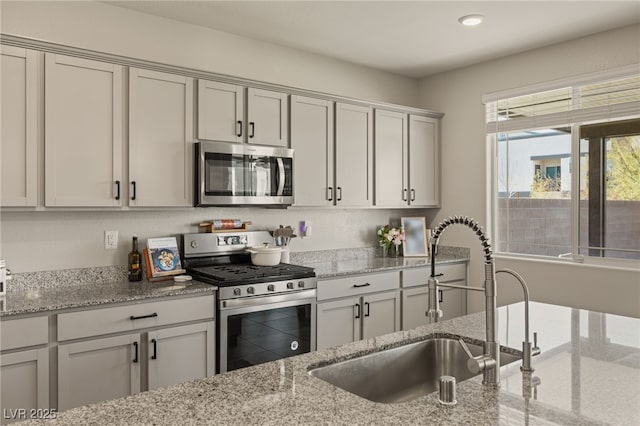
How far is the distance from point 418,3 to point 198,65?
161 centimetres

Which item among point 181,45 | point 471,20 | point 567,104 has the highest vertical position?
point 471,20

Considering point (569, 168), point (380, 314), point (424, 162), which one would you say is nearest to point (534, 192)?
point (569, 168)

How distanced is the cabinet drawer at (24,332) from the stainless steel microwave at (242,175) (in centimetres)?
117

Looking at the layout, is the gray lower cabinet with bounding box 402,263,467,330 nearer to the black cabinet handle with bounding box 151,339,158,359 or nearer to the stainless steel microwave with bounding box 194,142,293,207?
the stainless steel microwave with bounding box 194,142,293,207

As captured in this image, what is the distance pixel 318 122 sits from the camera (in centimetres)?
379

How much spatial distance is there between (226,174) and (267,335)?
1108mm

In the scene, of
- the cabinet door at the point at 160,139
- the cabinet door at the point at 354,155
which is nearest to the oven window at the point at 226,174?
the cabinet door at the point at 160,139

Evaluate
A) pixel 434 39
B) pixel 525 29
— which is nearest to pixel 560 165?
Answer: pixel 525 29

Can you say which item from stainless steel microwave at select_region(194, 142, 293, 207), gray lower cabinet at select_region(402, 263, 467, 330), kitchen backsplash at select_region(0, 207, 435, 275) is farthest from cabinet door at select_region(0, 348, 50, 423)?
gray lower cabinet at select_region(402, 263, 467, 330)

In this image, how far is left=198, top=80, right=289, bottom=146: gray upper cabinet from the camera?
3174 millimetres

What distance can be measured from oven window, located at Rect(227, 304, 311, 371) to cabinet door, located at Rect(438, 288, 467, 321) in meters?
1.48

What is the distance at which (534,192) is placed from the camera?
407 cm

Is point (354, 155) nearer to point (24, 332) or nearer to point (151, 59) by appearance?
point (151, 59)

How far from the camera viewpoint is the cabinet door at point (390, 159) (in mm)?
4211
